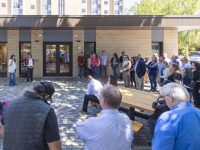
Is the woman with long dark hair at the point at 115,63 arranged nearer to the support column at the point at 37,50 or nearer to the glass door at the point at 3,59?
the support column at the point at 37,50

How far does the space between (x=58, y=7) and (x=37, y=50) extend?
71.4 m

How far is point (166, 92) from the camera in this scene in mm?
3318

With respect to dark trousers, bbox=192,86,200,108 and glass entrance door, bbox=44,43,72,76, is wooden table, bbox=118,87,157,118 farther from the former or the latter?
glass entrance door, bbox=44,43,72,76

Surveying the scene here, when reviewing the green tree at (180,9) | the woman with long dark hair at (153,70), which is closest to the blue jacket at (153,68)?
the woman with long dark hair at (153,70)

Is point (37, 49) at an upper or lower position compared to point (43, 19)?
lower

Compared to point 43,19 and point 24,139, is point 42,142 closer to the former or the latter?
point 24,139

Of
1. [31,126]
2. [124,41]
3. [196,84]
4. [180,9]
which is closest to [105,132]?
[31,126]

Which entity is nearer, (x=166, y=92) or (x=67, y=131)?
(x=166, y=92)

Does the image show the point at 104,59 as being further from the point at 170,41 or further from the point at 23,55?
the point at 23,55

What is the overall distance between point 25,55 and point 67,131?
55.0ft

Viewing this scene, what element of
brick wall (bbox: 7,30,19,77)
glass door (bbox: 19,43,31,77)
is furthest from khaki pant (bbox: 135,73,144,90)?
brick wall (bbox: 7,30,19,77)

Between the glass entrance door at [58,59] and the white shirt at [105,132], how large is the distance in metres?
21.9

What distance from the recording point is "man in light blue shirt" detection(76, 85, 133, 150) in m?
3.46

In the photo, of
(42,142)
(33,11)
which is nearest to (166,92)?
(42,142)
